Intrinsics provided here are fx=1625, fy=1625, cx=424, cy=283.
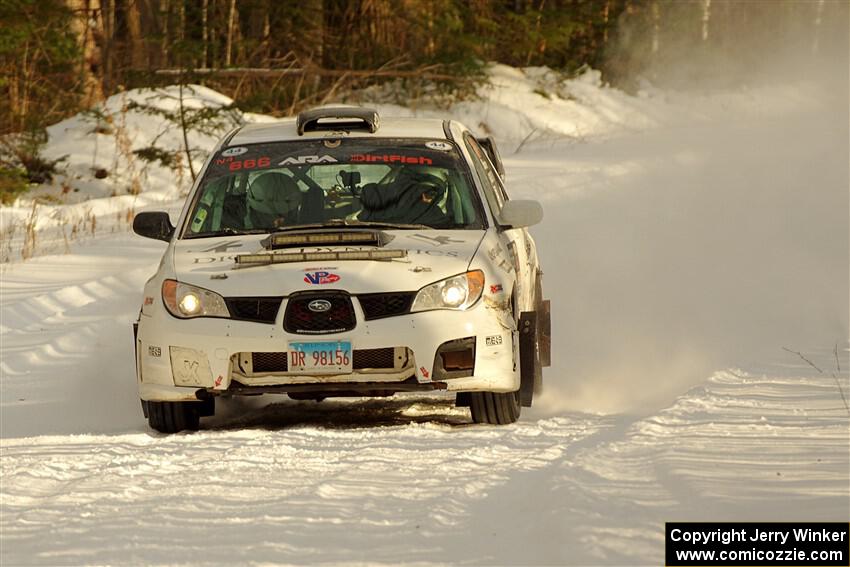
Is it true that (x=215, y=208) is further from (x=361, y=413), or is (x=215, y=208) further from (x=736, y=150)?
(x=736, y=150)

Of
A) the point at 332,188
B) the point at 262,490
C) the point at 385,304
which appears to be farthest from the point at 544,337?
the point at 262,490

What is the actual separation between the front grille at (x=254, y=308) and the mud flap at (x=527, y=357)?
132cm

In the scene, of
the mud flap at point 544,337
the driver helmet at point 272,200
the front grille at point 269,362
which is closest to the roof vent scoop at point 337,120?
the driver helmet at point 272,200

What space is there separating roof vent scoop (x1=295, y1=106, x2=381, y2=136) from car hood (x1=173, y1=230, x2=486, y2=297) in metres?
1.24

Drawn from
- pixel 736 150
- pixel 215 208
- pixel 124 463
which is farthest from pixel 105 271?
pixel 736 150

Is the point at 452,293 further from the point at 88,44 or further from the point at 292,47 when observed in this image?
the point at 292,47

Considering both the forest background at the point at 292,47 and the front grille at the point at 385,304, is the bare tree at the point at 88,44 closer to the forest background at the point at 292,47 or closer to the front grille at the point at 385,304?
A: the forest background at the point at 292,47

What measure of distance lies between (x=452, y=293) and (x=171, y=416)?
1.58 meters

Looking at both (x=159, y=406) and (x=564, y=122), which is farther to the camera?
(x=564, y=122)

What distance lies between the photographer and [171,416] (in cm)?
827

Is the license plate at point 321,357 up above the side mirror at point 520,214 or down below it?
below

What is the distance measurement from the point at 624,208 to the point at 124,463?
12165 mm

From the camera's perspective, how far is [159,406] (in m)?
8.27

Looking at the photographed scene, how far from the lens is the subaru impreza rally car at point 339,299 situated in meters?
7.88
